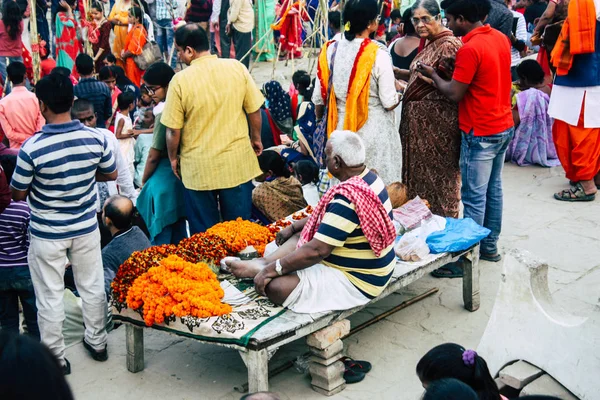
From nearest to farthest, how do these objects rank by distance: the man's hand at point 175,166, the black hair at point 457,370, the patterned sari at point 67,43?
the black hair at point 457,370, the man's hand at point 175,166, the patterned sari at point 67,43

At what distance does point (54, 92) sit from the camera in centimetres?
416

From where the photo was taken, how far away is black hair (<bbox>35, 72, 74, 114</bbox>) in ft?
13.6

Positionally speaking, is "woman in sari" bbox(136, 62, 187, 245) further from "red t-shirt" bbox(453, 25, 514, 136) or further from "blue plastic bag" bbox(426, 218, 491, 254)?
"red t-shirt" bbox(453, 25, 514, 136)

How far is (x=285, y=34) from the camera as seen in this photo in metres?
10.9

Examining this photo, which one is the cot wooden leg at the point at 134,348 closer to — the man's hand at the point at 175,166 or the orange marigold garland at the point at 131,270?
the orange marigold garland at the point at 131,270

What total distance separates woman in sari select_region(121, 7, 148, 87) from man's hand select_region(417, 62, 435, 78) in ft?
20.4

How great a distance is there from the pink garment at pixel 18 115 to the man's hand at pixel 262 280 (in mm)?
3834

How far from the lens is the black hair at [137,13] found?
11078mm

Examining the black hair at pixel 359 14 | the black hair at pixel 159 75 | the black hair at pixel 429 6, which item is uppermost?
the black hair at pixel 429 6

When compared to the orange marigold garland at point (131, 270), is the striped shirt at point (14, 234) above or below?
above

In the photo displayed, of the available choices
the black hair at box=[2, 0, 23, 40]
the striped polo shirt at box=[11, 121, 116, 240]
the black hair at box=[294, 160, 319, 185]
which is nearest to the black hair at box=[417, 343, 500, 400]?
the striped polo shirt at box=[11, 121, 116, 240]

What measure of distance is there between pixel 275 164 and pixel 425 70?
1.80 meters

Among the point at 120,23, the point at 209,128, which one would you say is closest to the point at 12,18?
the point at 120,23

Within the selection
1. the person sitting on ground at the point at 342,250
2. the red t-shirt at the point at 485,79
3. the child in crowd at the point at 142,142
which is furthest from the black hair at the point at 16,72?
the red t-shirt at the point at 485,79
